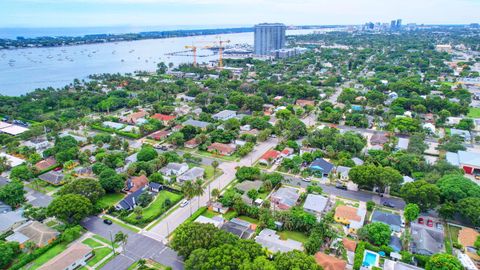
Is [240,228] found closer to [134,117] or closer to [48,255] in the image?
[48,255]

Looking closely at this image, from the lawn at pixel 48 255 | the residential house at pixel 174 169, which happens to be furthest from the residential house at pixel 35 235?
the residential house at pixel 174 169

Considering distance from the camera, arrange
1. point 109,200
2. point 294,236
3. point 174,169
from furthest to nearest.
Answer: point 174,169, point 109,200, point 294,236

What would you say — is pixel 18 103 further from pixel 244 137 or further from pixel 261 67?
pixel 261 67

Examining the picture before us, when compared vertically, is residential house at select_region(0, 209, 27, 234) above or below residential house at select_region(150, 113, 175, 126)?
below

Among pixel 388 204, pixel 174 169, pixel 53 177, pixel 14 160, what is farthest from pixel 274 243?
pixel 14 160

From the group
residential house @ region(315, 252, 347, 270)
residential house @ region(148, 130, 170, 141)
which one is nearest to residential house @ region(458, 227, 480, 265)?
residential house @ region(315, 252, 347, 270)

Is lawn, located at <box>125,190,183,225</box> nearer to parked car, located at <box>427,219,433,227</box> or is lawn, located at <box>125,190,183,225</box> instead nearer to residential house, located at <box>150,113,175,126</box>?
residential house, located at <box>150,113,175,126</box>
